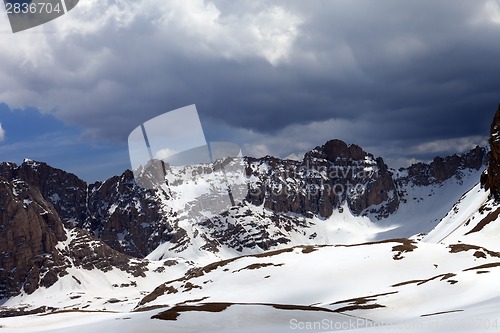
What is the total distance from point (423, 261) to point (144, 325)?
309 feet

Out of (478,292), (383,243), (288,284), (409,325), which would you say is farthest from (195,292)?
(409,325)

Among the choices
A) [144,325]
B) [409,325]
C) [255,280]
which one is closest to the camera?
[409,325]

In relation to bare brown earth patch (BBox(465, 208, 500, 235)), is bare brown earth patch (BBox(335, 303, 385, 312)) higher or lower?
lower

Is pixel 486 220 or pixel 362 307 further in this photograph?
pixel 486 220

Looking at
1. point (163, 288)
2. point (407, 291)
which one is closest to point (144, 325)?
point (407, 291)

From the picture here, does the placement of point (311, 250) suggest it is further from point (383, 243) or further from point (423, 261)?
point (423, 261)

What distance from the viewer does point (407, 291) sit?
3302 inches

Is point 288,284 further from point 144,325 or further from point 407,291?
point 144,325

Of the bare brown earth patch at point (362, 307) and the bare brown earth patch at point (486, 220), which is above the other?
the bare brown earth patch at point (486, 220)

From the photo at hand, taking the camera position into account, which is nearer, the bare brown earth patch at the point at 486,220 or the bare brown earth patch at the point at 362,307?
the bare brown earth patch at the point at 362,307

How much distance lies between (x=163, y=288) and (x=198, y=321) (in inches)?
4861

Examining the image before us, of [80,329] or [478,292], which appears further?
[478,292]

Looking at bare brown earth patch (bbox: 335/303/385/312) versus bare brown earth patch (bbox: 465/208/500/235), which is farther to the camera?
bare brown earth patch (bbox: 465/208/500/235)

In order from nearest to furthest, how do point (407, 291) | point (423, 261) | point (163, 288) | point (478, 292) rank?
1. point (478, 292)
2. point (407, 291)
3. point (423, 261)
4. point (163, 288)
